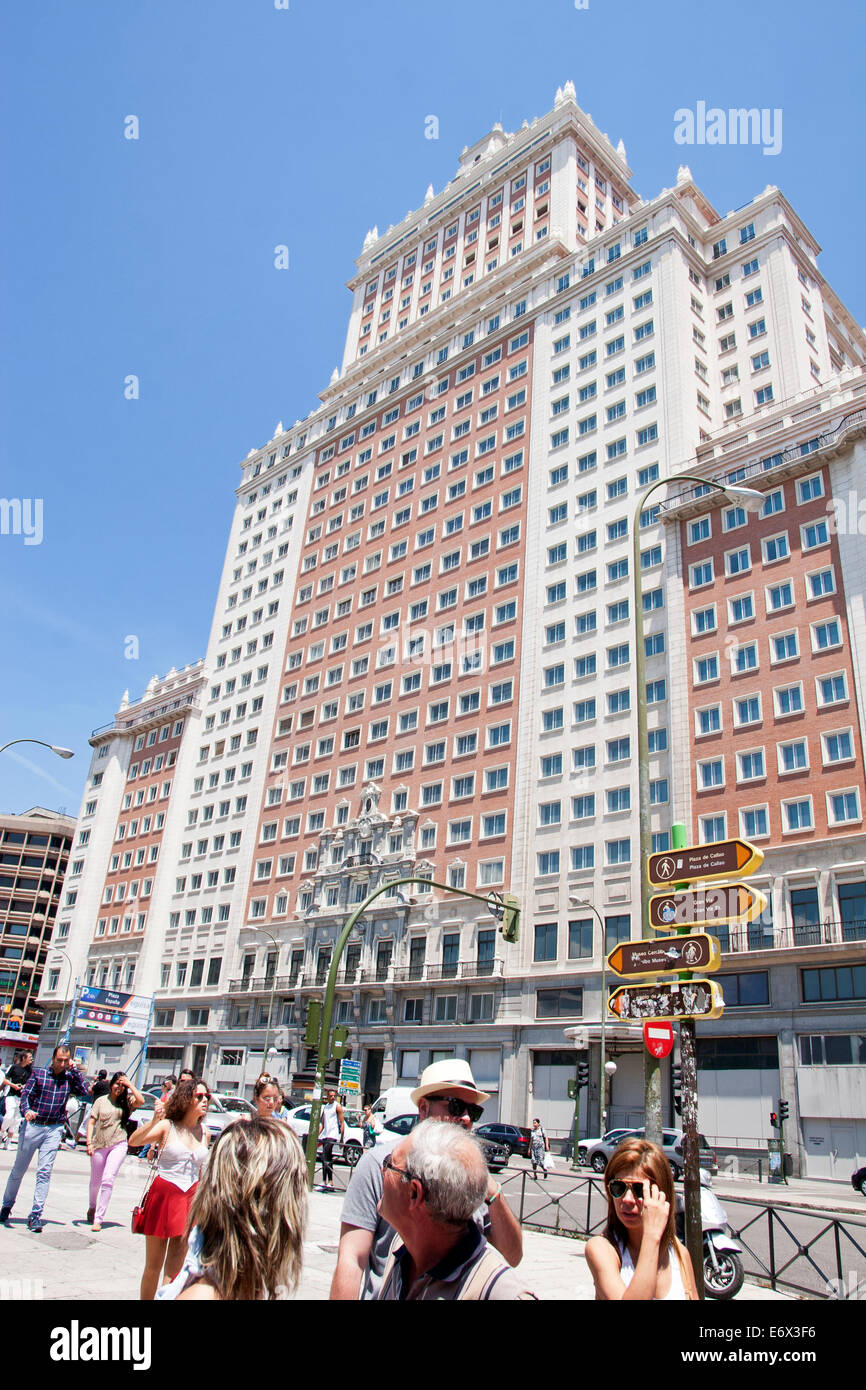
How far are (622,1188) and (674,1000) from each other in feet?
16.7

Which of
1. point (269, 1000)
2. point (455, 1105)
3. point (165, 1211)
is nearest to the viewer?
point (455, 1105)

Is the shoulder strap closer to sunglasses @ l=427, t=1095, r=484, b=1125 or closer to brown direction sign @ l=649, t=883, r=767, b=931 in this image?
sunglasses @ l=427, t=1095, r=484, b=1125

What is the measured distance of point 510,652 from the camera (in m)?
51.4

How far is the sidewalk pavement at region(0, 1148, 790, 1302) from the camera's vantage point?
24.8ft

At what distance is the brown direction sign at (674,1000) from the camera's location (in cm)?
855

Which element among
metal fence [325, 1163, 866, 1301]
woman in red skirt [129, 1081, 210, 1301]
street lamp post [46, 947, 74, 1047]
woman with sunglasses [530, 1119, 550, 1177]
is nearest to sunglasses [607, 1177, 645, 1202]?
woman in red skirt [129, 1081, 210, 1301]

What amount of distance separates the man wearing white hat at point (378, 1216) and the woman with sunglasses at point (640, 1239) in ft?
1.26

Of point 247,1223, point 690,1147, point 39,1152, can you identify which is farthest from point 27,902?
point 247,1223

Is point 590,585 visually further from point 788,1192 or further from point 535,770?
point 788,1192

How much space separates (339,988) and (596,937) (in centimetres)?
1720

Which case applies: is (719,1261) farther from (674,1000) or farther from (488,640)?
(488,640)

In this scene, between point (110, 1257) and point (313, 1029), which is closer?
point (110, 1257)

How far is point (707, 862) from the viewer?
9.08 meters
